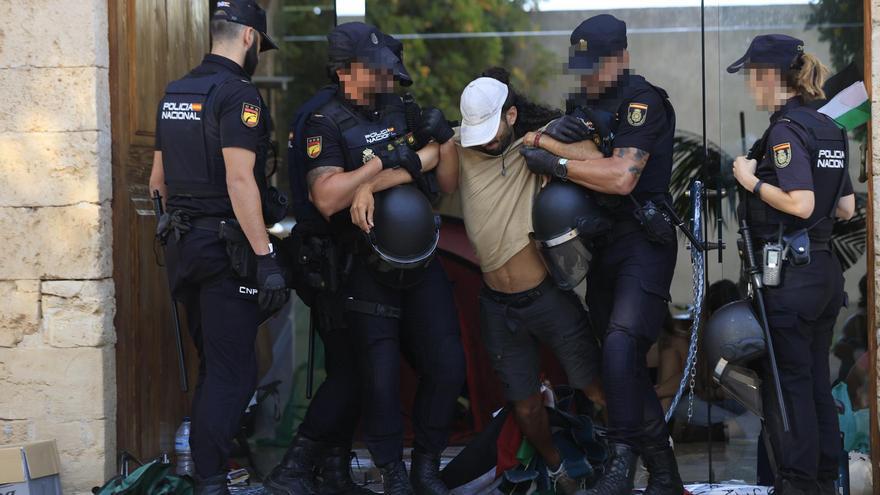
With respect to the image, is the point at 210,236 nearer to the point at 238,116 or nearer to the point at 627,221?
the point at 238,116

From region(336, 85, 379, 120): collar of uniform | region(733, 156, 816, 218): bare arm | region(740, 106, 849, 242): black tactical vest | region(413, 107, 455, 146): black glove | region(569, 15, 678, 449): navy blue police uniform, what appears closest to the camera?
region(733, 156, 816, 218): bare arm

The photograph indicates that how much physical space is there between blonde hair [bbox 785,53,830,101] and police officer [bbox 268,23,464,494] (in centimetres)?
139

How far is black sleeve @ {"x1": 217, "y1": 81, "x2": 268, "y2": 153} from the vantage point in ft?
13.8

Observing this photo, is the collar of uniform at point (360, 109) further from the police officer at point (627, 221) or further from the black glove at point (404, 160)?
the police officer at point (627, 221)

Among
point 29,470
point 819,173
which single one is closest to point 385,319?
point 29,470

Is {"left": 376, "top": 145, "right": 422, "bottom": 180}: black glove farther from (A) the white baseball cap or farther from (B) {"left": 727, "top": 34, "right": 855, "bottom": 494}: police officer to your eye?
(B) {"left": 727, "top": 34, "right": 855, "bottom": 494}: police officer

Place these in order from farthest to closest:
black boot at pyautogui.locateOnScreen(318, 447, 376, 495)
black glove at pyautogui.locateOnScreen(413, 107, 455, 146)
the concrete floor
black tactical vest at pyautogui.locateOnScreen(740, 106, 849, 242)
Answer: the concrete floor < black boot at pyautogui.locateOnScreen(318, 447, 376, 495) < black glove at pyautogui.locateOnScreen(413, 107, 455, 146) < black tactical vest at pyautogui.locateOnScreen(740, 106, 849, 242)

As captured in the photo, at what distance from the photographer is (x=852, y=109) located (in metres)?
4.63

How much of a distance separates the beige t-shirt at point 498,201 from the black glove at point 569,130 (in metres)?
0.16

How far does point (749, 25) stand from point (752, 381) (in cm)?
248

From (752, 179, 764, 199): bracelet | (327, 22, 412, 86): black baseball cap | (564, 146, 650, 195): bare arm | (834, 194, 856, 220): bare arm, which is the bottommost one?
(834, 194, 856, 220): bare arm

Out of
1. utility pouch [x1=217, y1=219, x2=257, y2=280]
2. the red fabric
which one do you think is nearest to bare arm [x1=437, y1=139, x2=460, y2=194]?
utility pouch [x1=217, y1=219, x2=257, y2=280]

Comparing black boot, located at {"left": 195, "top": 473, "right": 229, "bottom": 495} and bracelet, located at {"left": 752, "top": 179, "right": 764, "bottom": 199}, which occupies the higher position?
bracelet, located at {"left": 752, "top": 179, "right": 764, "bottom": 199}

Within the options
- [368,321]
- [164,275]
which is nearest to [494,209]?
[368,321]
